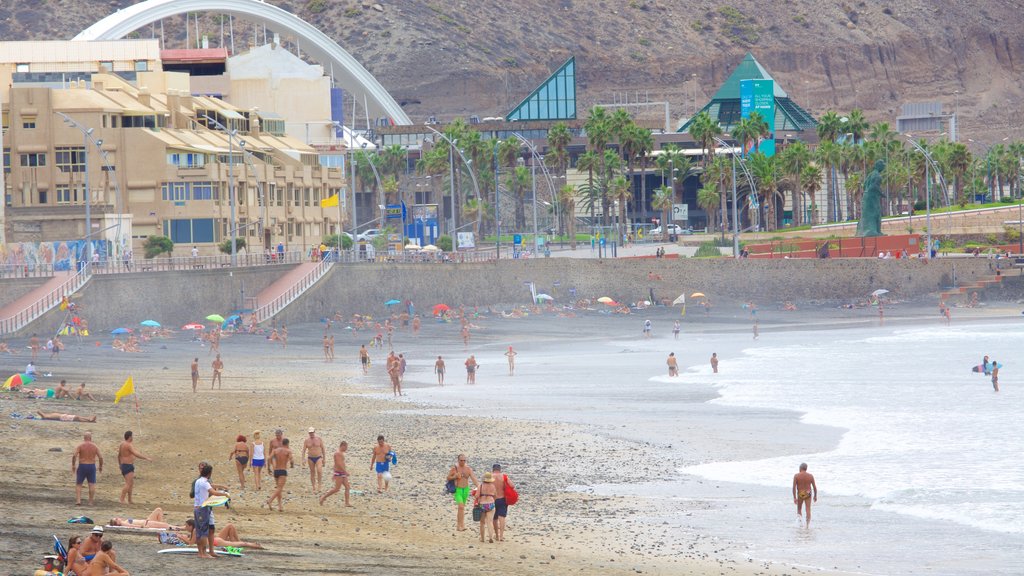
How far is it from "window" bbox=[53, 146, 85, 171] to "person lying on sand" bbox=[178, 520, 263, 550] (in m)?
52.0

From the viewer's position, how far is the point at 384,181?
108 meters

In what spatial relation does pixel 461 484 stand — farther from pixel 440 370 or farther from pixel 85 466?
pixel 440 370

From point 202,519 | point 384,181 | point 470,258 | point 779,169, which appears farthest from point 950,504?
point 384,181

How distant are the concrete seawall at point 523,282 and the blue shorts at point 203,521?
122 ft

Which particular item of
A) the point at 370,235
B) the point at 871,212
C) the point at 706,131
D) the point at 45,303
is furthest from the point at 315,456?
the point at 706,131

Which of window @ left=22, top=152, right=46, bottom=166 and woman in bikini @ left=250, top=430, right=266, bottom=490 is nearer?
woman in bikini @ left=250, top=430, right=266, bottom=490

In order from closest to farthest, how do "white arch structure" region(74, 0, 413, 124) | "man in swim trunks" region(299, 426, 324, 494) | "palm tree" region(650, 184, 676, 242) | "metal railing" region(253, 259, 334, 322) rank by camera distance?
"man in swim trunks" region(299, 426, 324, 494), "metal railing" region(253, 259, 334, 322), "palm tree" region(650, 184, 676, 242), "white arch structure" region(74, 0, 413, 124)

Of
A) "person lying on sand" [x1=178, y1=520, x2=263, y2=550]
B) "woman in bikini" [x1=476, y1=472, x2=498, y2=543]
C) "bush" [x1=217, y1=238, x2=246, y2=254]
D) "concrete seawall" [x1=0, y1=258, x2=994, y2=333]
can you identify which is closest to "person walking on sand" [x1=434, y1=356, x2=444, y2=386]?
"concrete seawall" [x1=0, y1=258, x2=994, y2=333]

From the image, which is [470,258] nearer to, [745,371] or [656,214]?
[745,371]

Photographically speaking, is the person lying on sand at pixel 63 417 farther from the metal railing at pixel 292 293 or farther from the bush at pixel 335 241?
the bush at pixel 335 241

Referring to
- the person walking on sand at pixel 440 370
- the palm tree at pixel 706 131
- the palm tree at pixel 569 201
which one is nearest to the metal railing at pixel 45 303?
the person walking on sand at pixel 440 370

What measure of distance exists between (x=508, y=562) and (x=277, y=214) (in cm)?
5692

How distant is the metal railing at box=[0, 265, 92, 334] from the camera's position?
50812 mm

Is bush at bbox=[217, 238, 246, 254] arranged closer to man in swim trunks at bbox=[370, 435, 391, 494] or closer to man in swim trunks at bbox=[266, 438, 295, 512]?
man in swim trunks at bbox=[370, 435, 391, 494]
